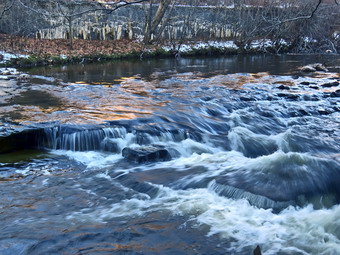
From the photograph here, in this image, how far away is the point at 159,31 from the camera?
25.7 metres

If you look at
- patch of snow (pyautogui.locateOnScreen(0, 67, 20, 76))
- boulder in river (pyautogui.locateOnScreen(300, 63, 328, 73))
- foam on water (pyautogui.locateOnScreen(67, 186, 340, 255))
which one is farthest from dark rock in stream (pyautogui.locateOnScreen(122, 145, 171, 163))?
boulder in river (pyautogui.locateOnScreen(300, 63, 328, 73))

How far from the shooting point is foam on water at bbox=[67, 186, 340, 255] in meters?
3.78

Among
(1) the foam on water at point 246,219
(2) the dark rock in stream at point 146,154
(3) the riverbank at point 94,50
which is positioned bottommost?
(1) the foam on water at point 246,219

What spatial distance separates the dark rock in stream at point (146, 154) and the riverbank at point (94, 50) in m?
11.3

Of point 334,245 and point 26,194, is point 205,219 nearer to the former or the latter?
point 334,245

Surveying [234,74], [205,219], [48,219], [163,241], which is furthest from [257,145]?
[234,74]

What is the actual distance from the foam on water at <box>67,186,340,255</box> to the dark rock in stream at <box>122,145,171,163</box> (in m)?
1.32

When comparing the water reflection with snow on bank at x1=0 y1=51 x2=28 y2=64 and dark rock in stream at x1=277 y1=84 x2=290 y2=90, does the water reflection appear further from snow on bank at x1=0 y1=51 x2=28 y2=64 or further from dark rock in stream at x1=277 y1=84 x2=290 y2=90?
dark rock in stream at x1=277 y1=84 x2=290 y2=90

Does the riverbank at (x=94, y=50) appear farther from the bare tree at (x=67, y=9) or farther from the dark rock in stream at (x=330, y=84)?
the dark rock in stream at (x=330, y=84)

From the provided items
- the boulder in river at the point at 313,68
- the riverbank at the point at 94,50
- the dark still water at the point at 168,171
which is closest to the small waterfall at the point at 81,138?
the dark still water at the point at 168,171

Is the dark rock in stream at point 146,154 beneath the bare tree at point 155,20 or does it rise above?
beneath

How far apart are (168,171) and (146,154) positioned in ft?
2.11

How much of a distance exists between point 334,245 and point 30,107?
7468 mm

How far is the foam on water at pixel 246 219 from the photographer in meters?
3.78
